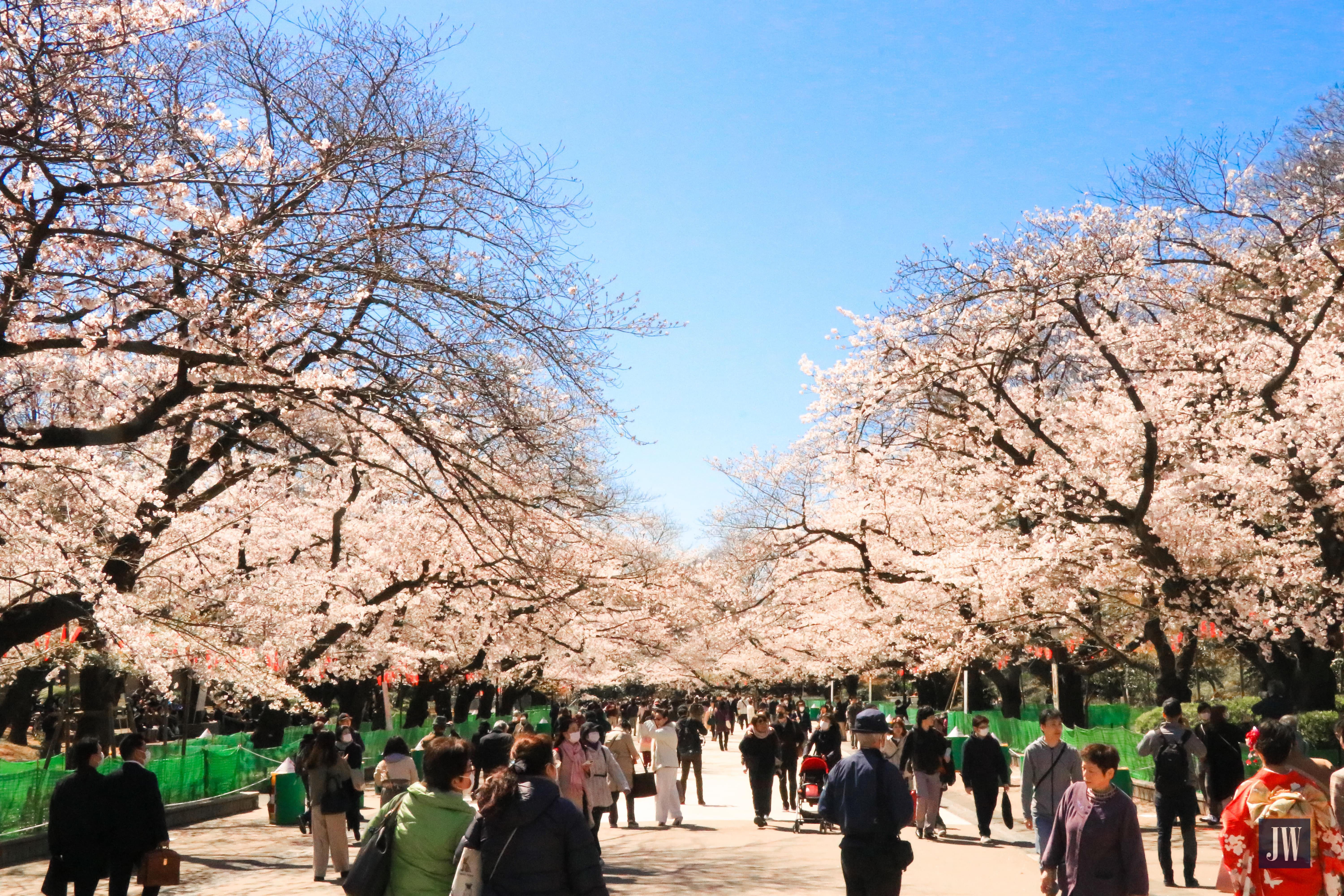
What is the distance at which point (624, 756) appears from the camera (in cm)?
1658

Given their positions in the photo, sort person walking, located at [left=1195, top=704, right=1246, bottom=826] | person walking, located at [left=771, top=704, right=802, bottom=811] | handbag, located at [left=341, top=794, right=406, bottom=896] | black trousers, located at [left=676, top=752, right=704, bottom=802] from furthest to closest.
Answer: black trousers, located at [left=676, top=752, right=704, bottom=802] → person walking, located at [left=771, top=704, right=802, bottom=811] → person walking, located at [left=1195, top=704, right=1246, bottom=826] → handbag, located at [left=341, top=794, right=406, bottom=896]

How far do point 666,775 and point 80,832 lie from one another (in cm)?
1066

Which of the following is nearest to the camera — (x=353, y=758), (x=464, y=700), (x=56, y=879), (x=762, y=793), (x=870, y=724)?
(x=870, y=724)

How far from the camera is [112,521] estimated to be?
1501 cm

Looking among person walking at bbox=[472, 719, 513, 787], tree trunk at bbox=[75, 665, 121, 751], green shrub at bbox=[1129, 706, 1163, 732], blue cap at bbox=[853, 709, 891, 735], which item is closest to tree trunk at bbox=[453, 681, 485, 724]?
tree trunk at bbox=[75, 665, 121, 751]

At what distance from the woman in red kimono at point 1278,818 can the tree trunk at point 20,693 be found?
19565 mm

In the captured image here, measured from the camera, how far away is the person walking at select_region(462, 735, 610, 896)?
16.0 feet

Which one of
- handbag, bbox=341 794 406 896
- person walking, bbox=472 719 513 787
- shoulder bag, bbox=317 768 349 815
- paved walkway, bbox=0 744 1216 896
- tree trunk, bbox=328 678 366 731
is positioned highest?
tree trunk, bbox=328 678 366 731

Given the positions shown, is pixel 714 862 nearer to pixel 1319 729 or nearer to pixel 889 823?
pixel 889 823

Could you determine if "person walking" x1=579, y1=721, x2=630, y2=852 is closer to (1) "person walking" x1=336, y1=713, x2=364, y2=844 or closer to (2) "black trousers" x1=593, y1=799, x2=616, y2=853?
(2) "black trousers" x1=593, y1=799, x2=616, y2=853

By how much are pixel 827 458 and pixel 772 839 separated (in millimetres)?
19401

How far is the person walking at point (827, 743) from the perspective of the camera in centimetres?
1661

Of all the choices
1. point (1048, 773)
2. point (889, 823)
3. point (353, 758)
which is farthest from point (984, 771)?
point (353, 758)

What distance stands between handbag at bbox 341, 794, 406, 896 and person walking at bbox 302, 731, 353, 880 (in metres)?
7.13
